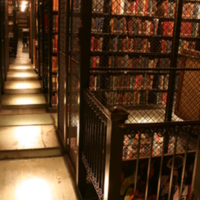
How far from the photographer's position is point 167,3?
5.25 metres

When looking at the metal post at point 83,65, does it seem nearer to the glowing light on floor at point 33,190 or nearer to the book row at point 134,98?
the glowing light on floor at point 33,190

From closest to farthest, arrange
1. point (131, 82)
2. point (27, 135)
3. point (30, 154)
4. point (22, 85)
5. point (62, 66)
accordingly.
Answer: point (30, 154), point (62, 66), point (27, 135), point (131, 82), point (22, 85)

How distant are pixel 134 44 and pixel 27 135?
252 cm

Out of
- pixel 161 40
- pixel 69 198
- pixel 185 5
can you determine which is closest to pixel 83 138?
pixel 69 198

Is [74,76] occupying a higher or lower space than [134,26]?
lower

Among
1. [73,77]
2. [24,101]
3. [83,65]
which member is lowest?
[24,101]

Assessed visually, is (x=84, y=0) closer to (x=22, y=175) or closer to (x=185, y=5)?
(x=22, y=175)

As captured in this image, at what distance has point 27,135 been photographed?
375 cm

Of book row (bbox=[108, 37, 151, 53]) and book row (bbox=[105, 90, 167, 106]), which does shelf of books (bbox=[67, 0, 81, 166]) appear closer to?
book row (bbox=[105, 90, 167, 106])

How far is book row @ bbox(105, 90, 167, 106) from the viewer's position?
5238 mm

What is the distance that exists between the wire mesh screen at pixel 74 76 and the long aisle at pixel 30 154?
31 cm

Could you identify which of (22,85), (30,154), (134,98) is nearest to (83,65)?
(30,154)

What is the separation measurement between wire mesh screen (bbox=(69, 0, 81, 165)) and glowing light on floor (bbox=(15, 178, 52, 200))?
0.43 meters

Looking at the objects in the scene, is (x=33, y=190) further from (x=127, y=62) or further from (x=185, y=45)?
(x=185, y=45)
